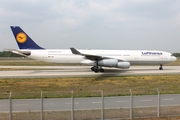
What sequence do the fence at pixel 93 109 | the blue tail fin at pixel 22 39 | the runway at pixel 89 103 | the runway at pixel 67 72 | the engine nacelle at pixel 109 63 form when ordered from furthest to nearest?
the blue tail fin at pixel 22 39 → the engine nacelle at pixel 109 63 → the runway at pixel 67 72 → the runway at pixel 89 103 → the fence at pixel 93 109

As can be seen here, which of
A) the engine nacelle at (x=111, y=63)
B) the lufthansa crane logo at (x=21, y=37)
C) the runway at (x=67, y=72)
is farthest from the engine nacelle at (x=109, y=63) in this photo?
the lufthansa crane logo at (x=21, y=37)

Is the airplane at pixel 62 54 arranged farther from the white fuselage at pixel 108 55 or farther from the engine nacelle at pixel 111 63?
the engine nacelle at pixel 111 63

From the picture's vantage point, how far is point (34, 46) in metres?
34.5

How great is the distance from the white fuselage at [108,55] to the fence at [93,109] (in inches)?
802

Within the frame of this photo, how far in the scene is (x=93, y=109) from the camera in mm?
10102

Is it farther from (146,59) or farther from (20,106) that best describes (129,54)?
(20,106)

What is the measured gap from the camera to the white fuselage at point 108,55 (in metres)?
33.7

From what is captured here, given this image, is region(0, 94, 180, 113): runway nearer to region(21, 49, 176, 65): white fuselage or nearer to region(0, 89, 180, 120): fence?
region(0, 89, 180, 120): fence

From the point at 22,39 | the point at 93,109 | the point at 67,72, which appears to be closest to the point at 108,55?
the point at 67,72

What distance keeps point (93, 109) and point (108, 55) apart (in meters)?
25.2

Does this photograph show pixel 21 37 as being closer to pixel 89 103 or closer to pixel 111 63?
pixel 111 63

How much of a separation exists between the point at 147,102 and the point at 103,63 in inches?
703

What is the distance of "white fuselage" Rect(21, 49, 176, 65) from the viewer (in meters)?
33.7

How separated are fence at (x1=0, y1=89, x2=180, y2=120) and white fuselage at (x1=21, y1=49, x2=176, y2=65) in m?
20.4
